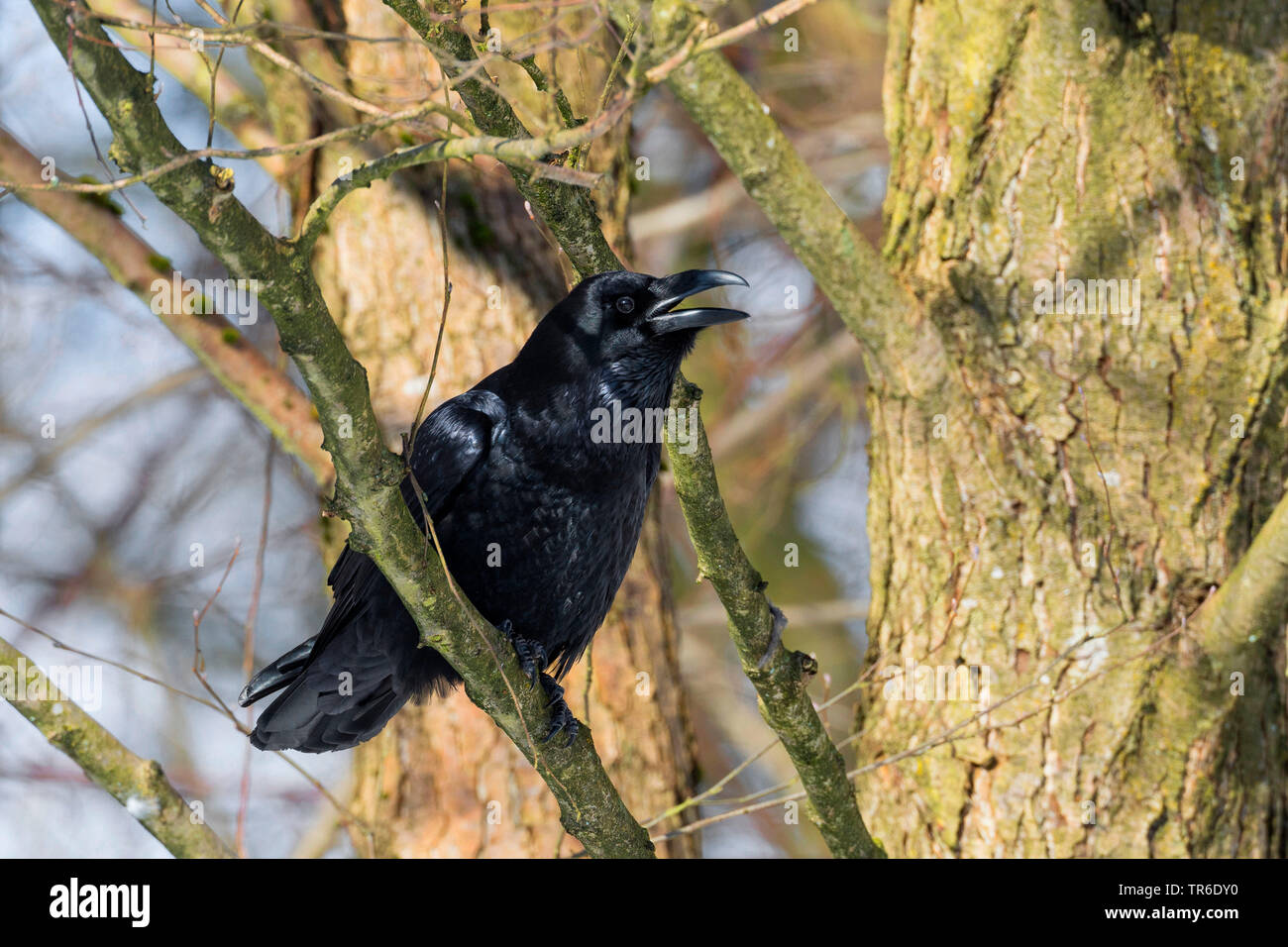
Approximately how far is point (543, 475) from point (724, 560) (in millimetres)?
737

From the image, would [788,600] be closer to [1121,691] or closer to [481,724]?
[481,724]

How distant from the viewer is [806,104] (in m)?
9.09

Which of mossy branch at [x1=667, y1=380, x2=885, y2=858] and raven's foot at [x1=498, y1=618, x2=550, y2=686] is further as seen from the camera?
raven's foot at [x1=498, y1=618, x2=550, y2=686]

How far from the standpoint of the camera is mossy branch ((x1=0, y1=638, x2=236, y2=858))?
2678 mm

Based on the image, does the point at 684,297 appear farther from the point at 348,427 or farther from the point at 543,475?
the point at 348,427

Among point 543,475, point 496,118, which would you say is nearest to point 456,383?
point 543,475

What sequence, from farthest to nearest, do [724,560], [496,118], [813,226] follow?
[813,226], [724,560], [496,118]

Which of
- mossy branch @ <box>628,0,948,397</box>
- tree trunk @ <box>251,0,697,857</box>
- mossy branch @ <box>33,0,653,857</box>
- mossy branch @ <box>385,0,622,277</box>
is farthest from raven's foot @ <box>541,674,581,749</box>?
mossy branch @ <box>628,0,948,397</box>

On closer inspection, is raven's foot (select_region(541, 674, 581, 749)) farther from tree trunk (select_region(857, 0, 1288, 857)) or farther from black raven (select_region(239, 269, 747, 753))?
tree trunk (select_region(857, 0, 1288, 857))

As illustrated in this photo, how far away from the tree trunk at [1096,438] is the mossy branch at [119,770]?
7.99 ft

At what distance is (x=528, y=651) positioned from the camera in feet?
11.2

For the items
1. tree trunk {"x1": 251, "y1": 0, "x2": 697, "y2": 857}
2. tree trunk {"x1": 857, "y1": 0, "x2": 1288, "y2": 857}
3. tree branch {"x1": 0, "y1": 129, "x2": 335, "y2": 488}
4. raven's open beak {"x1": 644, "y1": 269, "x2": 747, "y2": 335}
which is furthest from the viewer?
tree trunk {"x1": 251, "y1": 0, "x2": 697, "y2": 857}

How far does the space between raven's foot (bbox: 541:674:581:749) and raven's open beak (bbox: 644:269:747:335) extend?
110cm
